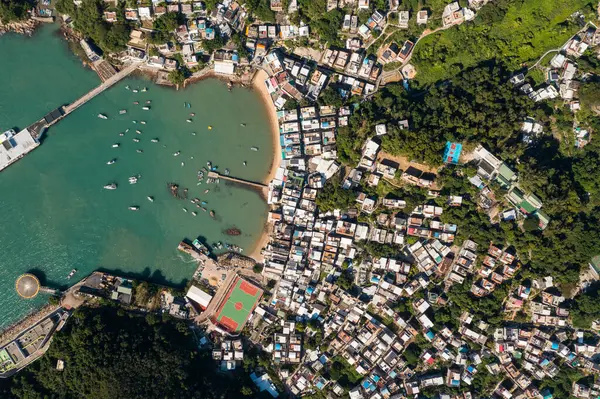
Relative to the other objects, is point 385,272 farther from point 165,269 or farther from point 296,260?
point 165,269

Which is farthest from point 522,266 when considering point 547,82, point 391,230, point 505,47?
point 505,47

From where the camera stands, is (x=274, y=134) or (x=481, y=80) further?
(x=274, y=134)

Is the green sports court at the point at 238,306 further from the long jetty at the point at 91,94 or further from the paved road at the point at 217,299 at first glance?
the long jetty at the point at 91,94

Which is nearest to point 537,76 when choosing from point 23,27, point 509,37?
point 509,37

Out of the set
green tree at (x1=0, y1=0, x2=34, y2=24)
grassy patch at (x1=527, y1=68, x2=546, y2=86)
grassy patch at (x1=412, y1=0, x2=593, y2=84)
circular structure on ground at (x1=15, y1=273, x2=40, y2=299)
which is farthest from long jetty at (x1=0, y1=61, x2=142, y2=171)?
grassy patch at (x1=527, y1=68, x2=546, y2=86)

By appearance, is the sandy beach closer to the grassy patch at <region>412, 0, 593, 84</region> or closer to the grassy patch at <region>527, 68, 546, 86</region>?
the grassy patch at <region>412, 0, 593, 84</region>

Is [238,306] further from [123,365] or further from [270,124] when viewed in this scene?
[270,124]
